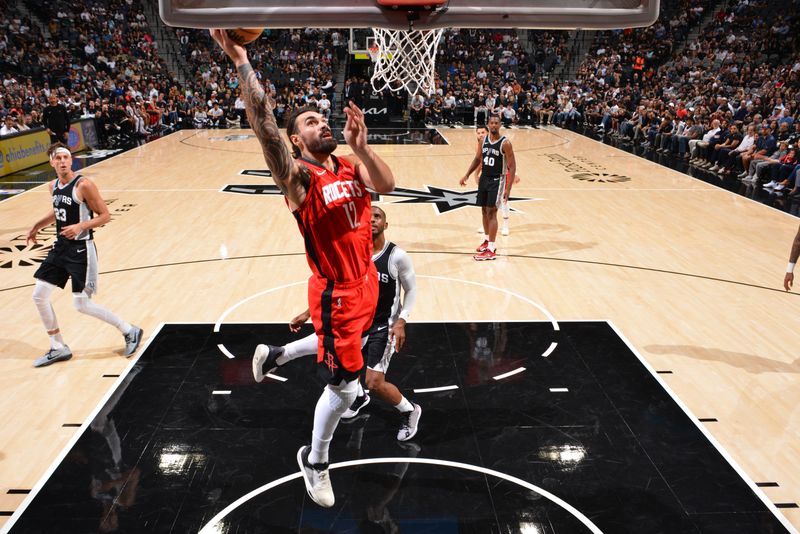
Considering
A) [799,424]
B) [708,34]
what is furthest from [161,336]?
[708,34]

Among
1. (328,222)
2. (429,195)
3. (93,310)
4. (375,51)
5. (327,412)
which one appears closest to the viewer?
(328,222)

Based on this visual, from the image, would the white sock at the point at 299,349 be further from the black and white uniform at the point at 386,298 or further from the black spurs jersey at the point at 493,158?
the black spurs jersey at the point at 493,158

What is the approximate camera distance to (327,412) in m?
3.67

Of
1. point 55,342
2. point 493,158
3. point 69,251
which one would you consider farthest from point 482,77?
point 55,342

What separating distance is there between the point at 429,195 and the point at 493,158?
399 cm

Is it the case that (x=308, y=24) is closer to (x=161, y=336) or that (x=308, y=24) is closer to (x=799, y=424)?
(x=161, y=336)

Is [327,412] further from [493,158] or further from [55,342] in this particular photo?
[493,158]

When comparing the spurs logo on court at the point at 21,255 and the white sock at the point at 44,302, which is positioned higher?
the white sock at the point at 44,302

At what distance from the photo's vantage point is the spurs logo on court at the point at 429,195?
11734 mm

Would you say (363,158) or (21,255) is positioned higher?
(363,158)

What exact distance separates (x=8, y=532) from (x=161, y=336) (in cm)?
270

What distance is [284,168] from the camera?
3.03 meters

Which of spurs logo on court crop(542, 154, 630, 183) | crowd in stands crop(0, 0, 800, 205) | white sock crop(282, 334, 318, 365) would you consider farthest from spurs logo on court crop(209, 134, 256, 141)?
white sock crop(282, 334, 318, 365)

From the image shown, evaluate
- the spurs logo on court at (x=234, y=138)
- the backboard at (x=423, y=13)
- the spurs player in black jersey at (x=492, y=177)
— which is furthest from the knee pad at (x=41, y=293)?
the spurs logo on court at (x=234, y=138)
